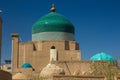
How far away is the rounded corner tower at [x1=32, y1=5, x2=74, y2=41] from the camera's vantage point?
32.7 meters

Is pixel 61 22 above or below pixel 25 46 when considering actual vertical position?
above

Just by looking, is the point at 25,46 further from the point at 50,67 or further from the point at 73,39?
the point at 50,67

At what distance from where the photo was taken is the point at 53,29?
3266 centimetres

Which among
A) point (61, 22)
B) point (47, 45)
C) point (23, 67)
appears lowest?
point (23, 67)

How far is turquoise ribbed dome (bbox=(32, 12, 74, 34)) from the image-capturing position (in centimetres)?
3262

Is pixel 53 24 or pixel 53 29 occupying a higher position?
pixel 53 24

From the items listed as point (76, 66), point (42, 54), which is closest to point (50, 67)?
point (76, 66)

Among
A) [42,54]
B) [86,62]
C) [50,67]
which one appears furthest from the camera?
[42,54]

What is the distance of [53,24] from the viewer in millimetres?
32562

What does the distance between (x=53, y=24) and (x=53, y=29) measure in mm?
461

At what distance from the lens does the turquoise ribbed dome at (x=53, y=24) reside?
→ 107 feet

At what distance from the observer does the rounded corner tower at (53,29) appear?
3266cm

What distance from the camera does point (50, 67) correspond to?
2269 cm

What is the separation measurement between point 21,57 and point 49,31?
346 cm
